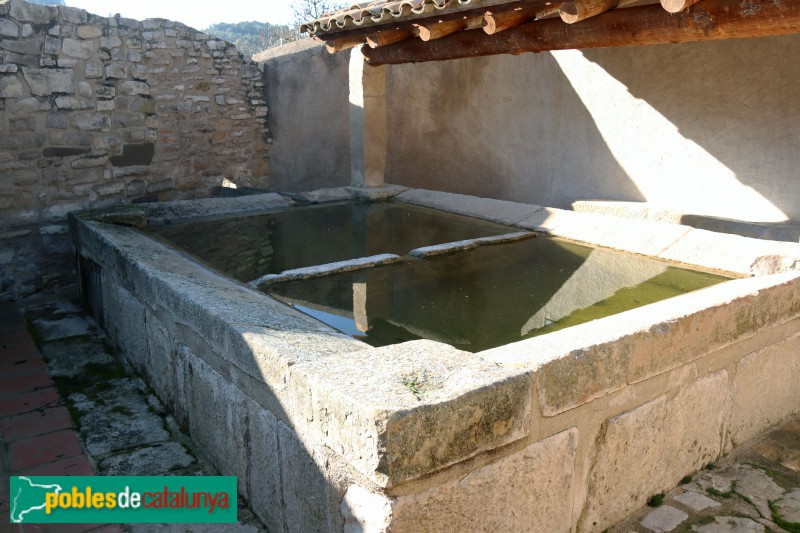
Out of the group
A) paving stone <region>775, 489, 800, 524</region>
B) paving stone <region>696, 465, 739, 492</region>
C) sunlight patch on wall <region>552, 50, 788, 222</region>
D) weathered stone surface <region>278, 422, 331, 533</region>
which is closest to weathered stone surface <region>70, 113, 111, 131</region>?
weathered stone surface <region>278, 422, 331, 533</region>

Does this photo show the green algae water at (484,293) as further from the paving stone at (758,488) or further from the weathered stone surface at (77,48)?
the weathered stone surface at (77,48)

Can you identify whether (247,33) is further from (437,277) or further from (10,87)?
(437,277)

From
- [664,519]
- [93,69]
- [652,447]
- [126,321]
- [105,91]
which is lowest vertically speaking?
[664,519]

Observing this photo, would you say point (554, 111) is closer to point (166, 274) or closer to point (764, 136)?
point (764, 136)

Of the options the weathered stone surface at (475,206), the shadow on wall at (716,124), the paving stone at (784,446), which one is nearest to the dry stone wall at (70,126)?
the weathered stone surface at (475,206)

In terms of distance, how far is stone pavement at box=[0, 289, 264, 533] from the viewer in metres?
2.72

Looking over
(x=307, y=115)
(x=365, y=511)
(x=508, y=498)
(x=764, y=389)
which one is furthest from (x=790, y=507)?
(x=307, y=115)

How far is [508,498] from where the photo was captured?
1.94 m

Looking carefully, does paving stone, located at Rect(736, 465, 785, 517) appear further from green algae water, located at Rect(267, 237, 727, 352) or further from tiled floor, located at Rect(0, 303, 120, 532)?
tiled floor, located at Rect(0, 303, 120, 532)

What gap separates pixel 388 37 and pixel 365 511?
4.22m

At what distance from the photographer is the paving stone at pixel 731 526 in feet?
7.66

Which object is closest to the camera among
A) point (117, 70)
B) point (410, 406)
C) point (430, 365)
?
point (410, 406)

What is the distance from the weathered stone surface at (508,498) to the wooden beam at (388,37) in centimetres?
379

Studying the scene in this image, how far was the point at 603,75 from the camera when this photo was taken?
Answer: 5.98m
